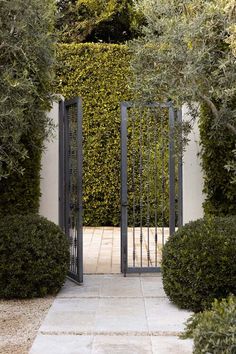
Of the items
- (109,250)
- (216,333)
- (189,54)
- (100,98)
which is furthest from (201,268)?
(100,98)

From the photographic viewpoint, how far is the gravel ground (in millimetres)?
4691

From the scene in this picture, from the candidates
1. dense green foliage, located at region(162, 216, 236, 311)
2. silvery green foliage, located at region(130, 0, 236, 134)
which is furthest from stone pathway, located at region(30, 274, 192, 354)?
silvery green foliage, located at region(130, 0, 236, 134)

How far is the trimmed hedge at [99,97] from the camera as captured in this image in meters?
12.5

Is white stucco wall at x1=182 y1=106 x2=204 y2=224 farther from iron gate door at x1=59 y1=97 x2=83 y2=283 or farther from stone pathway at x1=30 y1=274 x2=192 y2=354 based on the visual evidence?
iron gate door at x1=59 y1=97 x2=83 y2=283

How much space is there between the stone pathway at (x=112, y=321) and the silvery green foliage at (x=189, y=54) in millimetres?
1931

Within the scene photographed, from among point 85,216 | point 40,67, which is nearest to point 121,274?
point 40,67

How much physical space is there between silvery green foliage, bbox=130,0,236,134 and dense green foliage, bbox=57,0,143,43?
9.56 metres

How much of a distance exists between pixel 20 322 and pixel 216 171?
118 inches

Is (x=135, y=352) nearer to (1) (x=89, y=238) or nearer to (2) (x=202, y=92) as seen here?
(2) (x=202, y=92)

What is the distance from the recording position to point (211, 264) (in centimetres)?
562

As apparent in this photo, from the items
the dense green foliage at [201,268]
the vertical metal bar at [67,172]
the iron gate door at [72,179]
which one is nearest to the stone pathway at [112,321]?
the dense green foliage at [201,268]

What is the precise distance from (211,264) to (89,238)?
582 cm

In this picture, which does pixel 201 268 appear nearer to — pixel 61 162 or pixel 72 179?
pixel 72 179

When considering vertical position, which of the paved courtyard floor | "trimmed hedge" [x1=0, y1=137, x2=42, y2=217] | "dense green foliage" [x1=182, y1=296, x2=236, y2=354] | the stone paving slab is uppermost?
"trimmed hedge" [x1=0, y1=137, x2=42, y2=217]
